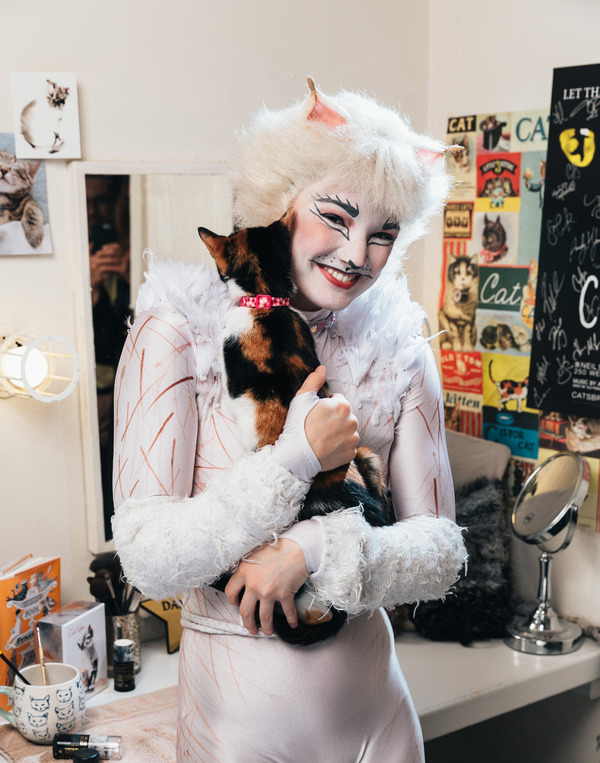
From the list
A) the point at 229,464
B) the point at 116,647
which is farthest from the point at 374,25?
the point at 116,647

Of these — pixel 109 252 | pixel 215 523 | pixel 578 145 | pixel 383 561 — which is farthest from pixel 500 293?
pixel 215 523

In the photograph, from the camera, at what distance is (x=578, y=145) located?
1760 millimetres

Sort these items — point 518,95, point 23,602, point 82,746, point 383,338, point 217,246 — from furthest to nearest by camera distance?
1. point 518,95
2. point 23,602
3. point 82,746
4. point 383,338
5. point 217,246

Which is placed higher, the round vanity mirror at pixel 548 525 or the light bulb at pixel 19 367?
the light bulb at pixel 19 367

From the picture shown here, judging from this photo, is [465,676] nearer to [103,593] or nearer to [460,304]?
[103,593]

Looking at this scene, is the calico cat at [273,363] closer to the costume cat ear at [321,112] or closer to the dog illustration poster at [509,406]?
the costume cat ear at [321,112]

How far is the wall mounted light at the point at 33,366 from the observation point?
1554 mm

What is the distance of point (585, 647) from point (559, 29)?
1.40 meters

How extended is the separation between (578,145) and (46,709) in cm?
156

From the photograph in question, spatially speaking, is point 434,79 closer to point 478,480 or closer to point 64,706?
point 478,480

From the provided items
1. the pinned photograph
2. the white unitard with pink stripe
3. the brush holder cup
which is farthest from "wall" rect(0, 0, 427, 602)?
the white unitard with pink stripe

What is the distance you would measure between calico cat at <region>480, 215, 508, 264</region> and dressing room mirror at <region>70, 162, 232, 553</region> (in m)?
0.70

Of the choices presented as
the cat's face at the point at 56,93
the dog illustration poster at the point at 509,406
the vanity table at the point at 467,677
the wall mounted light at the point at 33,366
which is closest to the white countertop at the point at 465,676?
the vanity table at the point at 467,677

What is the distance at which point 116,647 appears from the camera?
1.62m
